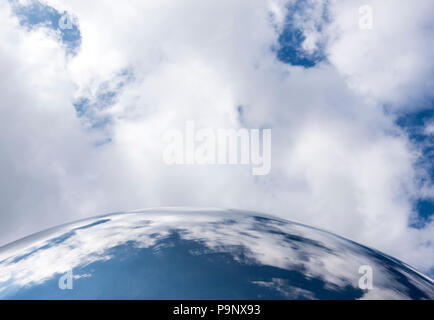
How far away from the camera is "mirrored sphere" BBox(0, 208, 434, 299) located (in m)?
4.95

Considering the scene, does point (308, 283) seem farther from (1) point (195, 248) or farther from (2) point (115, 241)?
(2) point (115, 241)

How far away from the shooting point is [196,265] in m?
5.56

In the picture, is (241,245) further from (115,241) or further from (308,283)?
(115,241)

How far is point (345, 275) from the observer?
5.74 metres

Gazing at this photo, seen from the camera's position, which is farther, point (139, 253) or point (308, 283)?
point (139, 253)

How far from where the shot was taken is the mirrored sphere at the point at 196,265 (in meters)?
4.95
